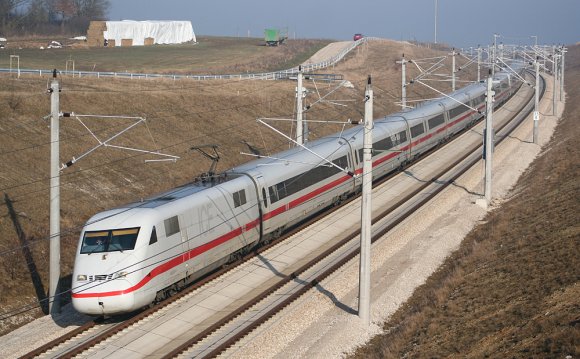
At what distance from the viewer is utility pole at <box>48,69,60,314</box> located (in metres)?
23.7

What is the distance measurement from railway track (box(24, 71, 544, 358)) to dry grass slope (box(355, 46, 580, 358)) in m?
3.55

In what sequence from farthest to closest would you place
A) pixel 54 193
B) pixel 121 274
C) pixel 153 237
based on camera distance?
pixel 54 193, pixel 153 237, pixel 121 274

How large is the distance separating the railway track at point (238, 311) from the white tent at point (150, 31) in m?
93.4

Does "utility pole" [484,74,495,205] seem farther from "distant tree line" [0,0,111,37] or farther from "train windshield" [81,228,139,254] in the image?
"distant tree line" [0,0,111,37]

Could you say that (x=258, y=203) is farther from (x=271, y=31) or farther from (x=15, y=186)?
(x=271, y=31)

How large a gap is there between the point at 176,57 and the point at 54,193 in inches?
3309

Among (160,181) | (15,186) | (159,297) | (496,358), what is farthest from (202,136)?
(496,358)

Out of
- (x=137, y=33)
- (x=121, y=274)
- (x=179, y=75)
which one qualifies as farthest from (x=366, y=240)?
(x=137, y=33)

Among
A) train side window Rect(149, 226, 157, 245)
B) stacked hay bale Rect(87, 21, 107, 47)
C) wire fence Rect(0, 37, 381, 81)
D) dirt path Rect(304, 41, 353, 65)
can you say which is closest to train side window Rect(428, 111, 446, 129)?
wire fence Rect(0, 37, 381, 81)

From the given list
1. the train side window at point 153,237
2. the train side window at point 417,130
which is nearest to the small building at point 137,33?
the train side window at point 417,130

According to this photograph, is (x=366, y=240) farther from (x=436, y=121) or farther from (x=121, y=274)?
(x=436, y=121)

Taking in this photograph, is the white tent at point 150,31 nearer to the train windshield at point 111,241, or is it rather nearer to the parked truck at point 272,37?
the parked truck at point 272,37

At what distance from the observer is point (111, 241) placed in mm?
22625

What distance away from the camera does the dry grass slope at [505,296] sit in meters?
18.9
